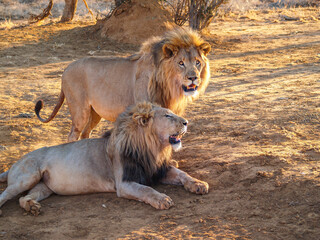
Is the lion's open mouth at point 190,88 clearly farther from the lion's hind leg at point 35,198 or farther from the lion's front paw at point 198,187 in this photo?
the lion's hind leg at point 35,198

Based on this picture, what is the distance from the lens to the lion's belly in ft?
14.9

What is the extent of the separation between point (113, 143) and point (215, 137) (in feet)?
6.24

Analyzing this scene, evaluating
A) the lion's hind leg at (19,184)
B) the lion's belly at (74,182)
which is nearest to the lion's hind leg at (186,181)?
the lion's belly at (74,182)

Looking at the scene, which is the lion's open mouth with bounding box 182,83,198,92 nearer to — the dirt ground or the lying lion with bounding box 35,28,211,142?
the lying lion with bounding box 35,28,211,142

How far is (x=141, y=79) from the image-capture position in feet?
17.0

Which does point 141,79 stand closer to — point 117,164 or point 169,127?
point 169,127

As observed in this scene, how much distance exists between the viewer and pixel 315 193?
12.7 feet

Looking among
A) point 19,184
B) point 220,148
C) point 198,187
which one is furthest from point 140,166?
point 220,148

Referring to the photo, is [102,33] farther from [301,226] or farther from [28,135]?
[301,226]

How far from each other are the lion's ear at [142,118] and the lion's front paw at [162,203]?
76 cm

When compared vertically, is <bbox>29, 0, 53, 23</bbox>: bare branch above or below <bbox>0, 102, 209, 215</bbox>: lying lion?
above

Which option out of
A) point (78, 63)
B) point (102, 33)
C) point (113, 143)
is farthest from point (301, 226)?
point (102, 33)

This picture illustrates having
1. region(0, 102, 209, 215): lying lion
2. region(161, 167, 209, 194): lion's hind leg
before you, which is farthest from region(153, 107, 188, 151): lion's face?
region(161, 167, 209, 194): lion's hind leg

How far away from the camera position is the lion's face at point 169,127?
430cm
